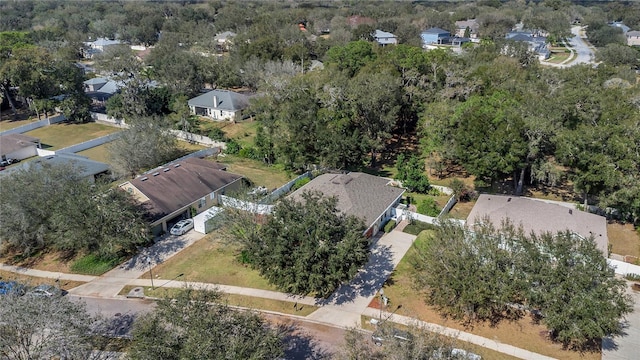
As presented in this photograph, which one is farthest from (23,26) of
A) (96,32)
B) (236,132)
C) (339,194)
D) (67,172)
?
(339,194)

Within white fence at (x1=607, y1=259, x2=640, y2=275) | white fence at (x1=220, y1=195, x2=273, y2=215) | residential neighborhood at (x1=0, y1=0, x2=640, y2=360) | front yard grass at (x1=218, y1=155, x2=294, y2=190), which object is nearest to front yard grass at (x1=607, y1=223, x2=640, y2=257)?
residential neighborhood at (x1=0, y1=0, x2=640, y2=360)

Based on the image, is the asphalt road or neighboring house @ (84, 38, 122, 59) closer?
the asphalt road

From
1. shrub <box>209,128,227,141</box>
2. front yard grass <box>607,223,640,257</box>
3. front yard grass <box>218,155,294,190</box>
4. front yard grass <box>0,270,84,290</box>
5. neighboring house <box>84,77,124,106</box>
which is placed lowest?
front yard grass <box>0,270,84,290</box>

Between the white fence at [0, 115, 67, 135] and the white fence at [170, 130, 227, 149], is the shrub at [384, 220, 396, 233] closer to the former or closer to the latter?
the white fence at [170, 130, 227, 149]

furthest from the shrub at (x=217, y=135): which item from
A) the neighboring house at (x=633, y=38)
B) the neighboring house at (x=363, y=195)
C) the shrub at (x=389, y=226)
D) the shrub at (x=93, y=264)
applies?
the neighboring house at (x=633, y=38)

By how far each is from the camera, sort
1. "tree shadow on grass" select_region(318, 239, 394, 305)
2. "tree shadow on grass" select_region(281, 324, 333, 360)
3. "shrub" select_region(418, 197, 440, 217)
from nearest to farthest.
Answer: "tree shadow on grass" select_region(281, 324, 333, 360)
"tree shadow on grass" select_region(318, 239, 394, 305)
"shrub" select_region(418, 197, 440, 217)

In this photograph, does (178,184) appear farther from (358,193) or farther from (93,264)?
(358,193)
